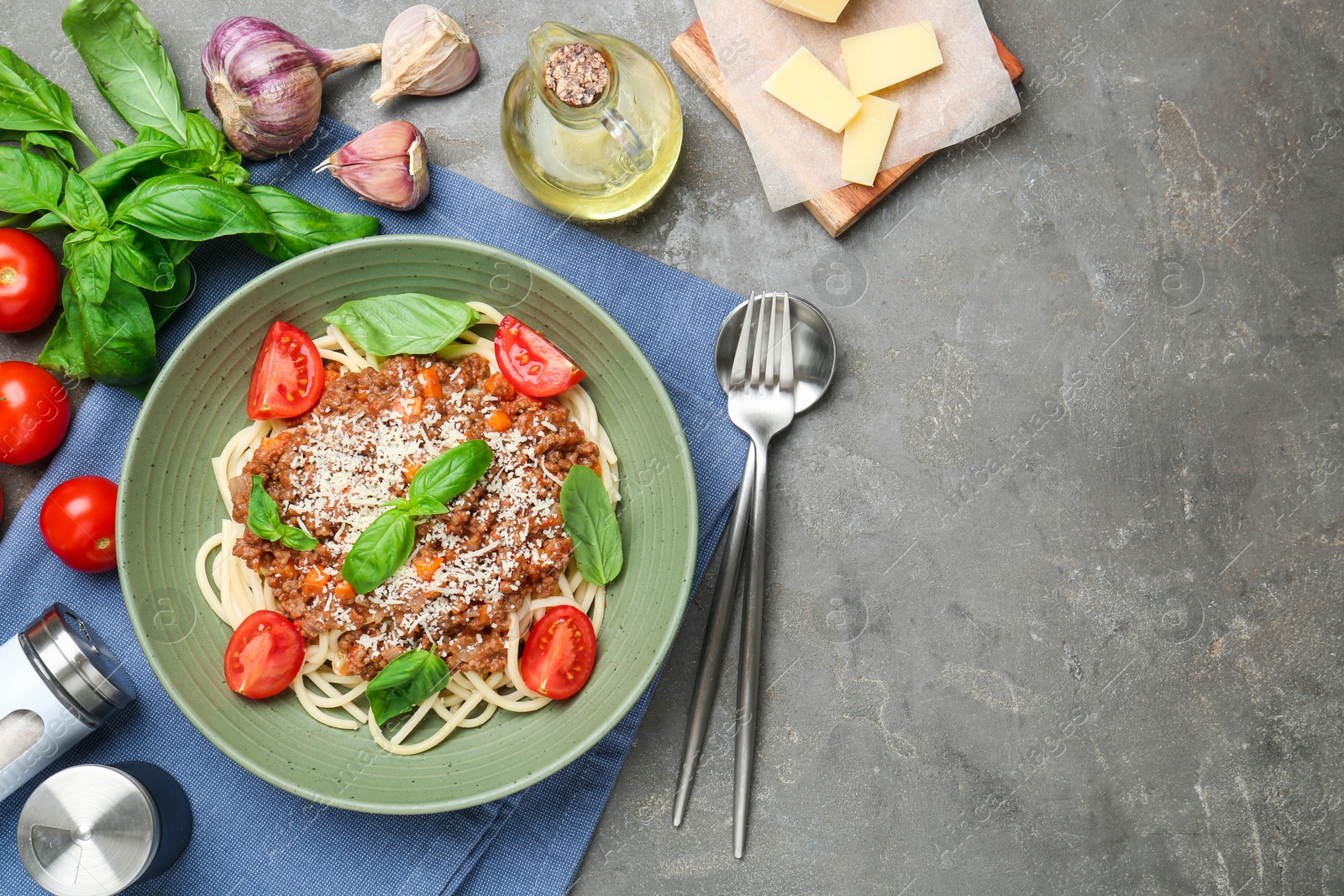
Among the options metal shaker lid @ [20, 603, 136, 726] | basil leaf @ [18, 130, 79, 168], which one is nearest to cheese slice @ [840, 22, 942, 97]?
basil leaf @ [18, 130, 79, 168]

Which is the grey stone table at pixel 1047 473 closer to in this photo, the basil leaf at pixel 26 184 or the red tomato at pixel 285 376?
the basil leaf at pixel 26 184

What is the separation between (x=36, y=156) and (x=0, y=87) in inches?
15.9

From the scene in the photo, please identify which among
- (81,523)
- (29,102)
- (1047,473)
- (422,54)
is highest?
(29,102)

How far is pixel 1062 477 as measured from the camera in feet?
11.7

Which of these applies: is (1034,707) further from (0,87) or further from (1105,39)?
(0,87)

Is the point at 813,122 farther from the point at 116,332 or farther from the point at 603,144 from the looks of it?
the point at 116,332

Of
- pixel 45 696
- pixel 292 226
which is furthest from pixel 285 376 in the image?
pixel 45 696

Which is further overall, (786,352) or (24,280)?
(786,352)

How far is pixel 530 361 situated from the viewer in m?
3.08

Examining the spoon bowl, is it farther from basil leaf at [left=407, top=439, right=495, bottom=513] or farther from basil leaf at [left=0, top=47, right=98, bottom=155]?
basil leaf at [left=0, top=47, right=98, bottom=155]

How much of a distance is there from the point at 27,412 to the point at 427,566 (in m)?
1.79

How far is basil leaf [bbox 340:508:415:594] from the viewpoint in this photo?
270cm

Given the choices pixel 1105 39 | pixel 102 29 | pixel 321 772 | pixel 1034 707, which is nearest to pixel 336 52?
pixel 102 29

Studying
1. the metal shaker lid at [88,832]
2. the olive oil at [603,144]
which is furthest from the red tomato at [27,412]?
the olive oil at [603,144]
